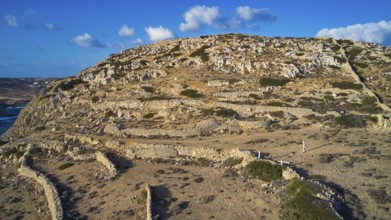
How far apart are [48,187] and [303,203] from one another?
2055cm

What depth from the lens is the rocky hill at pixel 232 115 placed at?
2430cm

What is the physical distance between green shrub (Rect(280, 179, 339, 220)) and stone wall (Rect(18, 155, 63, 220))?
13.9 metres

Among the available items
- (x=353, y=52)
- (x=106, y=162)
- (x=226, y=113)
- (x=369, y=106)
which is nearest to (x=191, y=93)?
(x=226, y=113)

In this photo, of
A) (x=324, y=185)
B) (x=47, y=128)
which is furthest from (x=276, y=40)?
(x=324, y=185)

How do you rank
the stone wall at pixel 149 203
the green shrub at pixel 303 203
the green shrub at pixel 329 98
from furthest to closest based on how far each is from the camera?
1. the green shrub at pixel 329 98
2. the stone wall at pixel 149 203
3. the green shrub at pixel 303 203

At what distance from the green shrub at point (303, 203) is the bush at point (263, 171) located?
2436 millimetres

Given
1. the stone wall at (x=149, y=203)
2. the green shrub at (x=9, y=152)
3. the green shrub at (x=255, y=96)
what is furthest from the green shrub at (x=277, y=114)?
the green shrub at (x=9, y=152)

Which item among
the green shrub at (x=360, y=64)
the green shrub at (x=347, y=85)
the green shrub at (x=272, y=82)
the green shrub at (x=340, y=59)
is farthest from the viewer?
the green shrub at (x=340, y=59)

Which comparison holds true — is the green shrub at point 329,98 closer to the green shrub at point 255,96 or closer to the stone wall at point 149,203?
the green shrub at point 255,96

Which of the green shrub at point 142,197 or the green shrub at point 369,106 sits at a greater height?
the green shrub at point 369,106

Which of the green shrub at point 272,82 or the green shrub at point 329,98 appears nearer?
the green shrub at point 329,98

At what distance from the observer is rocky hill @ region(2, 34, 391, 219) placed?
24.3m

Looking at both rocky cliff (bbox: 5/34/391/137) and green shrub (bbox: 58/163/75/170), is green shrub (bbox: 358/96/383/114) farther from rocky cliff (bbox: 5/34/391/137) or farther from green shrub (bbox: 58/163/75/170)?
green shrub (bbox: 58/163/75/170)

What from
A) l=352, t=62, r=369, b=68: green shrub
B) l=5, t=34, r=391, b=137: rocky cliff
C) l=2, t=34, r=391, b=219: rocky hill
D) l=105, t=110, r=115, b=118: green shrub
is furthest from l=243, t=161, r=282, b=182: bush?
l=352, t=62, r=369, b=68: green shrub
